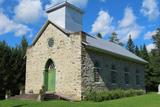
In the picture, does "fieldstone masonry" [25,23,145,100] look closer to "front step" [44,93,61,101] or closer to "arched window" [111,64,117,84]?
"arched window" [111,64,117,84]

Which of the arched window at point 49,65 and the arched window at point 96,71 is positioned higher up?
the arched window at point 49,65

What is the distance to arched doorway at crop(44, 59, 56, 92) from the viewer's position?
90.6 ft

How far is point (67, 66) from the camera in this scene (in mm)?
25969

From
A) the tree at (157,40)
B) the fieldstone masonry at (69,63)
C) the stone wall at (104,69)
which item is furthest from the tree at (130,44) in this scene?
the fieldstone masonry at (69,63)

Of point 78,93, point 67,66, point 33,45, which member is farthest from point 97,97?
point 33,45

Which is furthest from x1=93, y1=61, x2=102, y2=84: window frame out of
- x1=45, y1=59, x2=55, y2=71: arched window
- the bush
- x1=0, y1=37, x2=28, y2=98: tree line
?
x1=0, y1=37, x2=28, y2=98: tree line

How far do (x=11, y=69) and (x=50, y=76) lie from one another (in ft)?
28.2

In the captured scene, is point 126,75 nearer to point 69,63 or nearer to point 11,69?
point 69,63

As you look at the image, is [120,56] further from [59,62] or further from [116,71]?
[59,62]

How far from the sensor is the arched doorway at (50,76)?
27.6 metres

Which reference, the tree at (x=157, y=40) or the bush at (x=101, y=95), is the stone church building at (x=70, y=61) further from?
the tree at (x=157, y=40)

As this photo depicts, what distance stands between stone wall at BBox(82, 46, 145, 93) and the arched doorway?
152 inches

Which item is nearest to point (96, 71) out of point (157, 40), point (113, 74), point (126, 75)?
point (113, 74)

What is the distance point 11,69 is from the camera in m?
34.6
